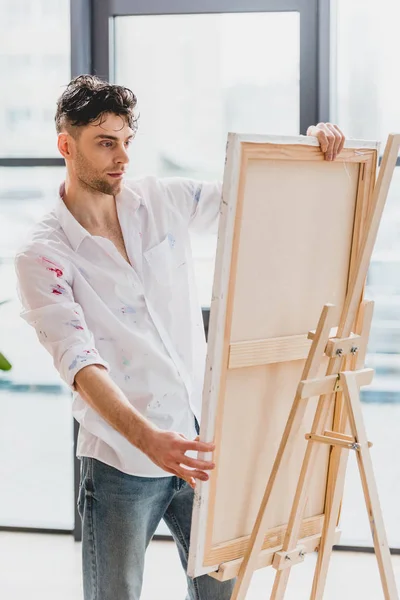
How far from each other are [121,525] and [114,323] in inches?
16.0

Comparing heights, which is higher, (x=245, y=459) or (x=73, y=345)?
(x=73, y=345)

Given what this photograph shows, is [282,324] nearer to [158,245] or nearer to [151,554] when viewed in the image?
[158,245]

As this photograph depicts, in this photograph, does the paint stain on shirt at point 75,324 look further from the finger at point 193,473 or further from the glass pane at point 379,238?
the glass pane at point 379,238

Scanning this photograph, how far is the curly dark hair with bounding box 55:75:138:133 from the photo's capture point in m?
1.80

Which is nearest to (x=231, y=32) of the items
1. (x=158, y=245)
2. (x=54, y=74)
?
(x=54, y=74)

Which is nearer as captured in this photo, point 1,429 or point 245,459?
point 245,459

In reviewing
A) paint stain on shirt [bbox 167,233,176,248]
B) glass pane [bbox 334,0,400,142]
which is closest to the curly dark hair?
Answer: paint stain on shirt [bbox 167,233,176,248]

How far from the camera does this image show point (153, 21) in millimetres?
3000

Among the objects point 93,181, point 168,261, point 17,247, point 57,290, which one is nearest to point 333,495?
point 168,261

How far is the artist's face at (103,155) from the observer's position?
1787 mm

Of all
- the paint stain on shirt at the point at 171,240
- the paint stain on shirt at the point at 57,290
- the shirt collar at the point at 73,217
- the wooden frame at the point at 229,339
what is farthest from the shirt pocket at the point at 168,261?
the wooden frame at the point at 229,339

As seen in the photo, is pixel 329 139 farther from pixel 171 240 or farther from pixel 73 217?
pixel 73 217

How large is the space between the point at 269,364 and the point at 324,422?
0.57ft

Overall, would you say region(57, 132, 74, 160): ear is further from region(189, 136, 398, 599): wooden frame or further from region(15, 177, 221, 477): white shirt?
region(189, 136, 398, 599): wooden frame
